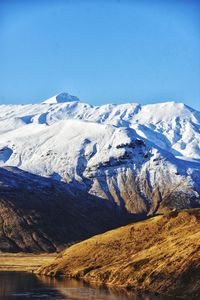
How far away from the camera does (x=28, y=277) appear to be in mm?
176000

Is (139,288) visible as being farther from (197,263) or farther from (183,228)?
(183,228)

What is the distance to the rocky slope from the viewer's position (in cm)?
13488

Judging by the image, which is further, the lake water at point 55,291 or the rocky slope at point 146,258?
the rocky slope at point 146,258

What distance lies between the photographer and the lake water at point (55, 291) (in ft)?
419

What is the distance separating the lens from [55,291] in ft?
452

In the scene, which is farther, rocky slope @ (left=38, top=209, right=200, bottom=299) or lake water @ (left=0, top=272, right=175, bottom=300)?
rocky slope @ (left=38, top=209, right=200, bottom=299)

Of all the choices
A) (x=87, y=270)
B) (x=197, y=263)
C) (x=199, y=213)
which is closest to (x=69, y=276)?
(x=87, y=270)

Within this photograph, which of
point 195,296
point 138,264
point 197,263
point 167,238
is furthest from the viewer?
point 167,238

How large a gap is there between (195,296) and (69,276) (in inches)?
2202

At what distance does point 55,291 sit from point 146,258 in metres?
24.5

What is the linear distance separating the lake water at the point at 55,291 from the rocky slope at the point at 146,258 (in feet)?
20.0

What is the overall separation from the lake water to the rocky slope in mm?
6110

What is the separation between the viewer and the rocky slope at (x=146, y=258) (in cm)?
13488

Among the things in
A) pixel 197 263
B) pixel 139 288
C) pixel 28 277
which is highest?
pixel 197 263
